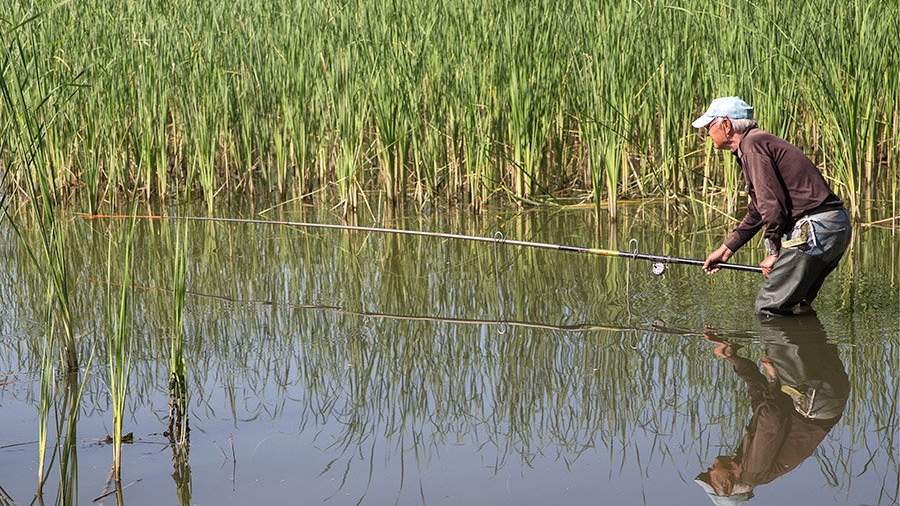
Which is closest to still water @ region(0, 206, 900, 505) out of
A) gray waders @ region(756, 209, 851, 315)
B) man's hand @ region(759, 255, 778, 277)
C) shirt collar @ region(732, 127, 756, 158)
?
gray waders @ region(756, 209, 851, 315)

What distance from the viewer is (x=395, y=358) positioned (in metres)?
5.37

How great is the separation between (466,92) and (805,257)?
371 centimetres

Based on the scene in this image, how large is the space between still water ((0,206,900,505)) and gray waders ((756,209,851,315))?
0.43ft

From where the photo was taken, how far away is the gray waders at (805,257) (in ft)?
18.7

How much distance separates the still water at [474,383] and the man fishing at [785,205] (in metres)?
0.22

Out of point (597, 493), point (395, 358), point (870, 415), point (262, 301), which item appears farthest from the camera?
point (262, 301)

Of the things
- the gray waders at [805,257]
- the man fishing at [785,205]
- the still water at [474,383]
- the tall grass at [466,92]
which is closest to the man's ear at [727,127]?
the man fishing at [785,205]

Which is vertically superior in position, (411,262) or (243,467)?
(411,262)

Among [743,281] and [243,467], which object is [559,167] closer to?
[743,281]

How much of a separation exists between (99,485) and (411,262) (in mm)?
3896

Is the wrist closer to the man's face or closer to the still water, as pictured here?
the still water

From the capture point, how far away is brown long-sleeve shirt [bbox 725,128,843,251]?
18.6ft

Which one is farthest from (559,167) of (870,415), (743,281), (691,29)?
(870,415)

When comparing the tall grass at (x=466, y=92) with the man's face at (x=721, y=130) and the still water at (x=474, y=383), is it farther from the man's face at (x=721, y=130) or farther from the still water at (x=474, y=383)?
the man's face at (x=721, y=130)
